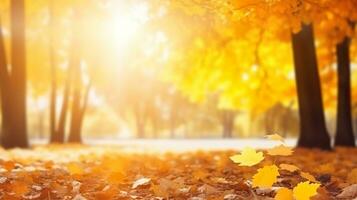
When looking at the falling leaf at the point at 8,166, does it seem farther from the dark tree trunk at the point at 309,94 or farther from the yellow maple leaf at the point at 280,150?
the dark tree trunk at the point at 309,94

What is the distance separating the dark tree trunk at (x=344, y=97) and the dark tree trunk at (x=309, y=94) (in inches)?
165

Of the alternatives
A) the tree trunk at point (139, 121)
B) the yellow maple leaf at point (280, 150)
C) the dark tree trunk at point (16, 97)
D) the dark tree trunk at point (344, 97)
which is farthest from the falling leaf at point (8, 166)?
the tree trunk at point (139, 121)

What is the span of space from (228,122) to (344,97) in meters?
58.2

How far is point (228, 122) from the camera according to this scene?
76750 mm

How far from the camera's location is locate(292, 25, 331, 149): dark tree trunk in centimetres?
1393

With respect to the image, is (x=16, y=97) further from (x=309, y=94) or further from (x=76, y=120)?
(x=76, y=120)

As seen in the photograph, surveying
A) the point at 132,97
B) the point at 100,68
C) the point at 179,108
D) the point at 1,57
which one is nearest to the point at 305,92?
the point at 1,57

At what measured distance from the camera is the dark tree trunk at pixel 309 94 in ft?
45.7

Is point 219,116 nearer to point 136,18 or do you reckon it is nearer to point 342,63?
point 342,63

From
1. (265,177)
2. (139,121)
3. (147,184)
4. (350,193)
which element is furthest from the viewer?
(139,121)

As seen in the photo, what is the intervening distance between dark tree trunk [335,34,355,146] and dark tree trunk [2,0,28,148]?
8.98 metres

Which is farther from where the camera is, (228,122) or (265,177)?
(228,122)

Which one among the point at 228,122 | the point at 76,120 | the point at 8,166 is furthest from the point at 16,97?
the point at 228,122

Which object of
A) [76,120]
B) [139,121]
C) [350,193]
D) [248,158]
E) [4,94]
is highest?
[139,121]
